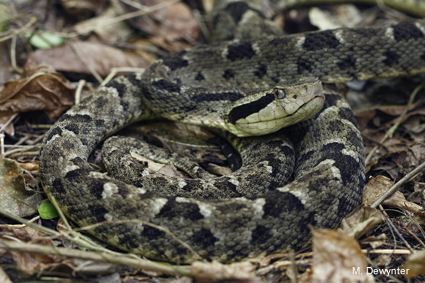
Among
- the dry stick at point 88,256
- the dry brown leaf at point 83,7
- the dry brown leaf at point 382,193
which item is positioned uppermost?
the dry brown leaf at point 83,7

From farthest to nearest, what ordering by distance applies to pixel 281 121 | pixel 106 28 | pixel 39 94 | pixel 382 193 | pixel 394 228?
pixel 106 28 → pixel 39 94 → pixel 281 121 → pixel 382 193 → pixel 394 228

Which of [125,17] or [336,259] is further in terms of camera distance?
[125,17]

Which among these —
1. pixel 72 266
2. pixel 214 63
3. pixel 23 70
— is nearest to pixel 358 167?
pixel 214 63

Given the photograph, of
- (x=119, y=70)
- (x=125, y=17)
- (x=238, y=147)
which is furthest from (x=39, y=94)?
(x=238, y=147)

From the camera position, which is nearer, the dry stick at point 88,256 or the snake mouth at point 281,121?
the dry stick at point 88,256

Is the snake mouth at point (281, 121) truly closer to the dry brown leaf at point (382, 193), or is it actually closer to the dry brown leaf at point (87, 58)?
the dry brown leaf at point (382, 193)

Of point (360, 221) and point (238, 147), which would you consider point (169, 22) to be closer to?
point (238, 147)

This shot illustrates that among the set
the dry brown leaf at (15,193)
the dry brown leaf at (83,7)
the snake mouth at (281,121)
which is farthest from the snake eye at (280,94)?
the dry brown leaf at (83,7)

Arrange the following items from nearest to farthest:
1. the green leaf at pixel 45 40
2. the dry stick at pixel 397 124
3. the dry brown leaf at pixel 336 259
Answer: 1. the dry brown leaf at pixel 336 259
2. the dry stick at pixel 397 124
3. the green leaf at pixel 45 40
